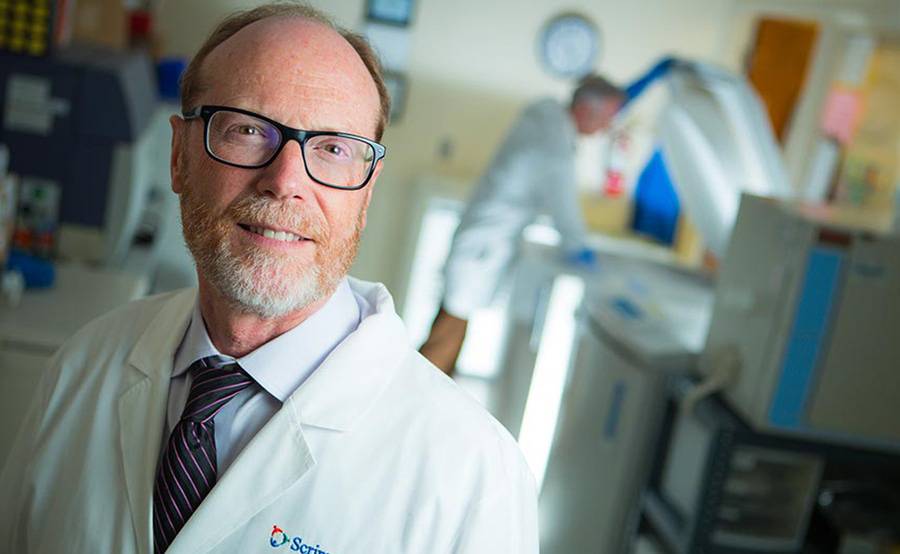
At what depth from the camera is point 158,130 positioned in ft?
11.4

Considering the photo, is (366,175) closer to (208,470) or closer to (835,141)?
(208,470)

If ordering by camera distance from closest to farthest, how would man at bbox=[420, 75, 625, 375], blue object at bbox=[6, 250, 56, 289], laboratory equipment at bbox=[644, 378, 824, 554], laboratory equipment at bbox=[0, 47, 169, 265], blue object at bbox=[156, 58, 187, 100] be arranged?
laboratory equipment at bbox=[644, 378, 824, 554], blue object at bbox=[6, 250, 56, 289], laboratory equipment at bbox=[0, 47, 169, 265], man at bbox=[420, 75, 625, 375], blue object at bbox=[156, 58, 187, 100]

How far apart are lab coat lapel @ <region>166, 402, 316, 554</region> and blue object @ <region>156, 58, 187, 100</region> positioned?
10.0 ft

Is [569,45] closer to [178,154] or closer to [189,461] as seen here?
[178,154]

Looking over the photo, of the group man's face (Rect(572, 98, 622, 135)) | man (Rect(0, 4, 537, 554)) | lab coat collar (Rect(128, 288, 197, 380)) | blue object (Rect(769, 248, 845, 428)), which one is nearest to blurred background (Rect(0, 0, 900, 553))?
blue object (Rect(769, 248, 845, 428))

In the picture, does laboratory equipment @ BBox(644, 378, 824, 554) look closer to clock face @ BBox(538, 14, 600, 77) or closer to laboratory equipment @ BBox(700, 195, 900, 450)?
laboratory equipment @ BBox(700, 195, 900, 450)

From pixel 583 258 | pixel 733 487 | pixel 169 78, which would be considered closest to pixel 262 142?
pixel 733 487

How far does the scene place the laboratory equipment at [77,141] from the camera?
2.82m

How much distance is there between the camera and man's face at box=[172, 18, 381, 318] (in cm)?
A: 102

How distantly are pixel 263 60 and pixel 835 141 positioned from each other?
3908 millimetres

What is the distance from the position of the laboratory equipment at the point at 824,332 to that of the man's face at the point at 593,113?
139 cm

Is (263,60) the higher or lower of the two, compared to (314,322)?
higher

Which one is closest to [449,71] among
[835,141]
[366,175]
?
[835,141]

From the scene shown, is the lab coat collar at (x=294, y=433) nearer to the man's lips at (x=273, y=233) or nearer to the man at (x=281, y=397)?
the man at (x=281, y=397)
